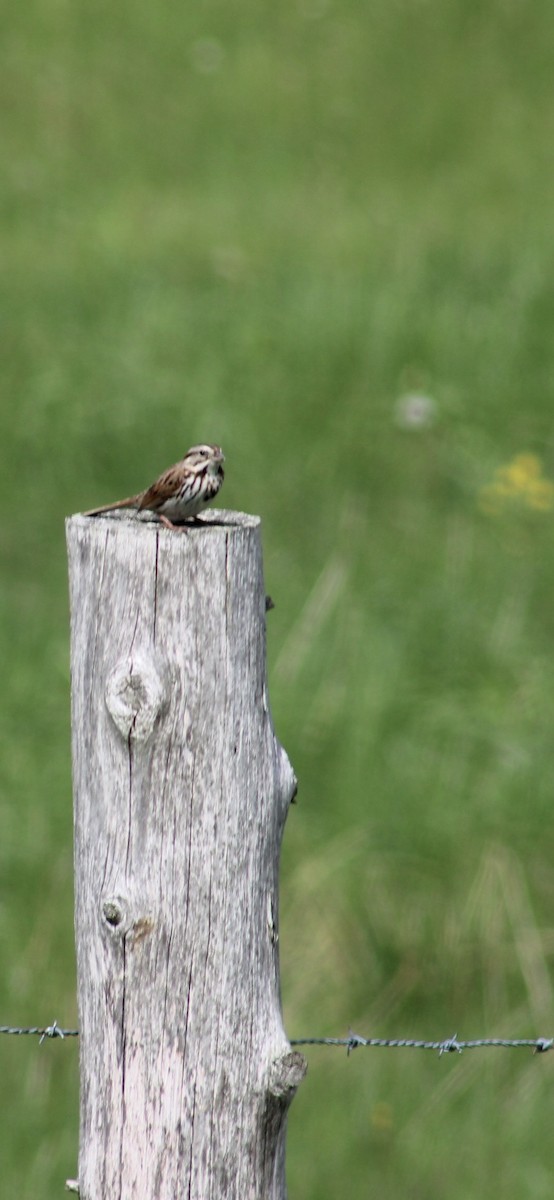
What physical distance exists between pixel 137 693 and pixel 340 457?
10.7 m

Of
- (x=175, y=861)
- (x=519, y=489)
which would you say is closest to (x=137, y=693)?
(x=175, y=861)

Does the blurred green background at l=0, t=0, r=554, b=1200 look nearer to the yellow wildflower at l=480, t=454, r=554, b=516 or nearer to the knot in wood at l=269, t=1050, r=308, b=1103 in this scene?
the yellow wildflower at l=480, t=454, r=554, b=516

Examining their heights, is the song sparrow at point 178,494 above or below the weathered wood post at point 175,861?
above

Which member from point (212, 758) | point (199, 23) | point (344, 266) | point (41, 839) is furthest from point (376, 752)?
point (199, 23)

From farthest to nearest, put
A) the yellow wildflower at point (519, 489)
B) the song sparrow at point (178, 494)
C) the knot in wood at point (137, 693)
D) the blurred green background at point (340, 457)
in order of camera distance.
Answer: the yellow wildflower at point (519, 489), the blurred green background at point (340, 457), the song sparrow at point (178, 494), the knot in wood at point (137, 693)

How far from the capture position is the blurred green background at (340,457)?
23.1ft

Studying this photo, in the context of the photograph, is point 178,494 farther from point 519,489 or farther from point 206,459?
point 519,489

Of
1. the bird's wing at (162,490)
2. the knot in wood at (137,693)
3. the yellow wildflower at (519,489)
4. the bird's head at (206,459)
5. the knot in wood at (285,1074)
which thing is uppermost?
the yellow wildflower at (519,489)

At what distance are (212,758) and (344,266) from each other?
13.4m

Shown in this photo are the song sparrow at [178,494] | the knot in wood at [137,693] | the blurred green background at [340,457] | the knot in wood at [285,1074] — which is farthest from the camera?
the blurred green background at [340,457]

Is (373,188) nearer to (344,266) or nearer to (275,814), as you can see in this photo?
(344,266)

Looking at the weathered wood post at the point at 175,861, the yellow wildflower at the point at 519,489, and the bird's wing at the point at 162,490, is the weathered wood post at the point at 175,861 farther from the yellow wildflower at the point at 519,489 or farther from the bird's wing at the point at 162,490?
the yellow wildflower at the point at 519,489

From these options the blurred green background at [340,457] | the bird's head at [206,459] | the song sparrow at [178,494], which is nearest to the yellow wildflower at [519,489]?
the blurred green background at [340,457]

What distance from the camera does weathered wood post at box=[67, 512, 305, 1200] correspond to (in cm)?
299
